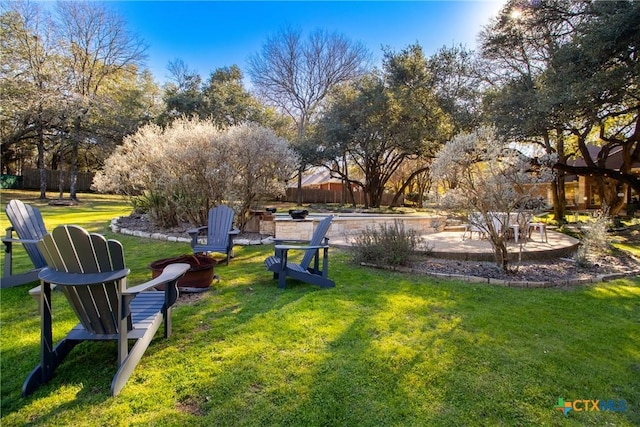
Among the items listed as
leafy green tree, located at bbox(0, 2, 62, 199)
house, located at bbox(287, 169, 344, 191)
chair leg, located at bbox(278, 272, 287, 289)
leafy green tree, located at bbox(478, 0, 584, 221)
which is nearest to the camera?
chair leg, located at bbox(278, 272, 287, 289)

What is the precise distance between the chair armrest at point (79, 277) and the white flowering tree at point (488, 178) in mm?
4210

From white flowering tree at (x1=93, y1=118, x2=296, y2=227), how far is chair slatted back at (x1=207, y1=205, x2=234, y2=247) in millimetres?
1625

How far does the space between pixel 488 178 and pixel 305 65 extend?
2161cm

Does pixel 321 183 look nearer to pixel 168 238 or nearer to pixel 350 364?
pixel 168 238

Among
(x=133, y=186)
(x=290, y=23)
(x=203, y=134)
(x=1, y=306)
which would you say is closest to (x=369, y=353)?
(x=1, y=306)

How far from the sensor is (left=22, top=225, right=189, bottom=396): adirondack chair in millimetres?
1933

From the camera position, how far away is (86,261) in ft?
6.44

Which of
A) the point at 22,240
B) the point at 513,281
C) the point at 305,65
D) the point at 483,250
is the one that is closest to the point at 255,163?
the point at 22,240

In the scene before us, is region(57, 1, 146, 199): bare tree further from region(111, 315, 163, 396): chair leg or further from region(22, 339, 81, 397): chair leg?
region(111, 315, 163, 396): chair leg

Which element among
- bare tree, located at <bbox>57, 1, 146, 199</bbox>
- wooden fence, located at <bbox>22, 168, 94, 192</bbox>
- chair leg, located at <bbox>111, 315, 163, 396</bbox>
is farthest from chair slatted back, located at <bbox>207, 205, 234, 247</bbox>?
wooden fence, located at <bbox>22, 168, 94, 192</bbox>

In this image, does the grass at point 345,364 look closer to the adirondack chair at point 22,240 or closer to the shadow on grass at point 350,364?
the shadow on grass at point 350,364

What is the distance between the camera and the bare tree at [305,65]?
2292cm

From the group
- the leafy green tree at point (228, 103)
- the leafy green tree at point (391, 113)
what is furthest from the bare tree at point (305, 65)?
the leafy green tree at point (391, 113)

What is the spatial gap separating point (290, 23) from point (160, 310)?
24409 mm
